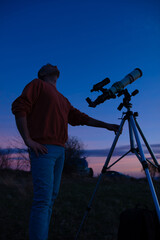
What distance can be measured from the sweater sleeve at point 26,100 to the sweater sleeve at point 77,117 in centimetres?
77

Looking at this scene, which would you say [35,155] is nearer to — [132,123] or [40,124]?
[40,124]

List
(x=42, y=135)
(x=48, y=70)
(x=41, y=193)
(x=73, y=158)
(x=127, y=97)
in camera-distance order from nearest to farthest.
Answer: (x=41, y=193)
(x=42, y=135)
(x=48, y=70)
(x=127, y=97)
(x=73, y=158)

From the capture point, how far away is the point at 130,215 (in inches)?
86.2

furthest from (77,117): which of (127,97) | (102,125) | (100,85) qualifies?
(127,97)

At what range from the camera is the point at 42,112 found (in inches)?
81.3

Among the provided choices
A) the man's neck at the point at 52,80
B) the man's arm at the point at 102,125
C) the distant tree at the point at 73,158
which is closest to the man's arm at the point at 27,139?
the man's neck at the point at 52,80

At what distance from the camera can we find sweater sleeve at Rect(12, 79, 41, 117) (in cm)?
192

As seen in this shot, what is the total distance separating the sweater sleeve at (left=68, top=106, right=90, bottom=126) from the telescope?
0.24m

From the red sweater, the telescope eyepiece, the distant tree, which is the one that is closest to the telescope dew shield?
the telescope eyepiece

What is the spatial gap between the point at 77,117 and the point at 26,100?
0.99m

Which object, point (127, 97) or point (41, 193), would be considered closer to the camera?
point (41, 193)

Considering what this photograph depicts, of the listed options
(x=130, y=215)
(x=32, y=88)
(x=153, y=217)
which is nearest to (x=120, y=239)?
(x=130, y=215)

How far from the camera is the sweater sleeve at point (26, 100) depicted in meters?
1.92

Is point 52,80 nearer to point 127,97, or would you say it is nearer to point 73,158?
point 127,97
